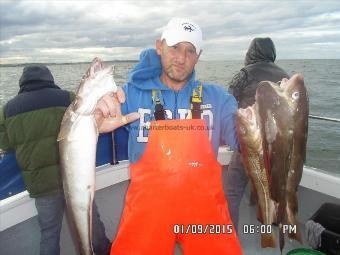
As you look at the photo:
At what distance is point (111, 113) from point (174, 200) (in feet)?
2.75

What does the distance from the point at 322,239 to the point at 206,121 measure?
2159 mm

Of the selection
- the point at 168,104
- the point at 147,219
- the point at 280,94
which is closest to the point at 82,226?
the point at 147,219

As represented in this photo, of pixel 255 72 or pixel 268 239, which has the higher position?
pixel 255 72

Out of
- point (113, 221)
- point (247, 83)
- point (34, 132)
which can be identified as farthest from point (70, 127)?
point (247, 83)

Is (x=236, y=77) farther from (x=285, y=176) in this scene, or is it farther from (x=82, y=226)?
(x=82, y=226)

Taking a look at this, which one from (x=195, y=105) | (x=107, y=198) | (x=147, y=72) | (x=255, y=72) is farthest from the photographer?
(x=255, y=72)

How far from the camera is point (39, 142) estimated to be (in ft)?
13.1

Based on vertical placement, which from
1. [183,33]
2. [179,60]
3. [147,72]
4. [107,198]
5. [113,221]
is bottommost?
[113,221]

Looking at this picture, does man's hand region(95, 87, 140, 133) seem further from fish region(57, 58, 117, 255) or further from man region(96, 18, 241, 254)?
fish region(57, 58, 117, 255)

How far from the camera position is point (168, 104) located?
3080 mm

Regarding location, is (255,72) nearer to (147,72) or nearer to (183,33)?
(183,33)

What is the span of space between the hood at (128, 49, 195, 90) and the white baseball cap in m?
0.21

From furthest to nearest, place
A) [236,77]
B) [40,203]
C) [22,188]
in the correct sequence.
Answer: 1. [236,77]
2. [22,188]
3. [40,203]

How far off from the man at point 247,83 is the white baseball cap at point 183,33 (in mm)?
1900
